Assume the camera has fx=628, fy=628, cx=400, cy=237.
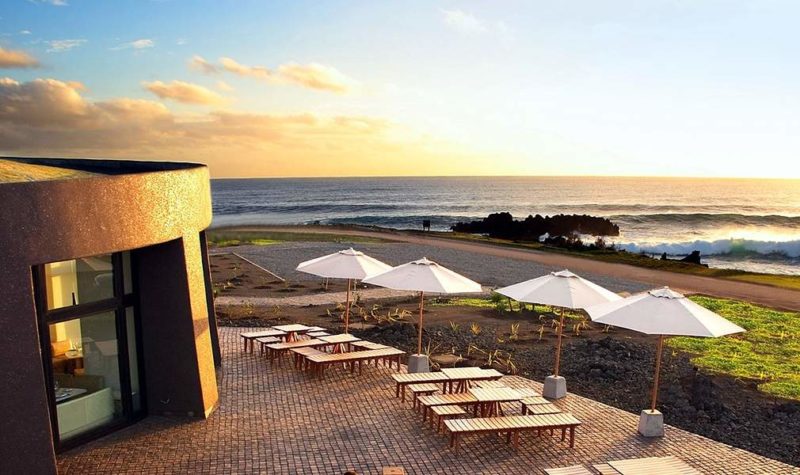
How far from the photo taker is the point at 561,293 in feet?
34.5

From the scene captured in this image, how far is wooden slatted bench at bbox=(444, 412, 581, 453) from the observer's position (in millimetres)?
8719

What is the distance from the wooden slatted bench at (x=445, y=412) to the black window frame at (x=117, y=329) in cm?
455

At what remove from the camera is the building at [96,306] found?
7.13m

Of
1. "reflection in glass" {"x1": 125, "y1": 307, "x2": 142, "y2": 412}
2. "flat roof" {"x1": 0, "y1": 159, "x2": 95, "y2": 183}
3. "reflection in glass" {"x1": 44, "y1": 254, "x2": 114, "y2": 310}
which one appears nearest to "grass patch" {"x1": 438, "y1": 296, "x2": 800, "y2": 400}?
"reflection in glass" {"x1": 125, "y1": 307, "x2": 142, "y2": 412}

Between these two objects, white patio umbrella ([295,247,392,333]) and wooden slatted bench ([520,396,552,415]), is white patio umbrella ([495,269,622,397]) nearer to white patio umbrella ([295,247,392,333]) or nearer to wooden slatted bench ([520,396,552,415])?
wooden slatted bench ([520,396,552,415])

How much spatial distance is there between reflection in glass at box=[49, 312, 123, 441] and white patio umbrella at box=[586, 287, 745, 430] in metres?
7.15

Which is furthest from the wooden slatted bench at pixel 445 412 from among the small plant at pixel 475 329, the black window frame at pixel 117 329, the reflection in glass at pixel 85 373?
the small plant at pixel 475 329

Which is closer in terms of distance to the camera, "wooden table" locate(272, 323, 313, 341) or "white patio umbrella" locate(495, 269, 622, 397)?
"white patio umbrella" locate(495, 269, 622, 397)

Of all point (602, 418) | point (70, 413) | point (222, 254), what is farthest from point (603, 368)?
point (222, 254)

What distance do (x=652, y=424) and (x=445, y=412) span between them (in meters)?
3.25

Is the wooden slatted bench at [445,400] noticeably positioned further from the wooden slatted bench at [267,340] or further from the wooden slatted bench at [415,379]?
the wooden slatted bench at [267,340]

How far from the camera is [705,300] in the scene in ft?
73.4

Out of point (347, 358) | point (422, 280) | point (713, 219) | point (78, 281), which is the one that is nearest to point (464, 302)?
point (347, 358)

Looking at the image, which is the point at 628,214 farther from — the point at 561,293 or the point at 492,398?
the point at 492,398
